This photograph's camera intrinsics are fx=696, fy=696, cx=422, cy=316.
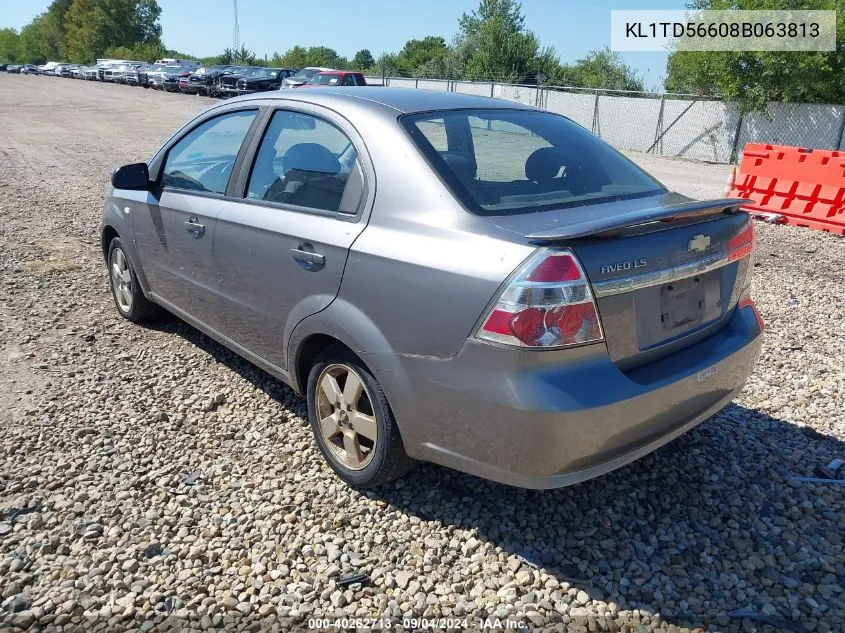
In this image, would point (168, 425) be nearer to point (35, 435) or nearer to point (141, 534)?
point (35, 435)

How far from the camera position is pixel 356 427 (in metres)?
3.11

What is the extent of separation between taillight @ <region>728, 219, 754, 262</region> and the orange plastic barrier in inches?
232

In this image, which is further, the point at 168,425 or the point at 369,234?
the point at 168,425

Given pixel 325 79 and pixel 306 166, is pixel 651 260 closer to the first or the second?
pixel 306 166

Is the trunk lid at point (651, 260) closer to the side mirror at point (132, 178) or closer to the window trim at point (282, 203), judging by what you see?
the window trim at point (282, 203)

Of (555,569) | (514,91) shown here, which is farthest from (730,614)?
(514,91)

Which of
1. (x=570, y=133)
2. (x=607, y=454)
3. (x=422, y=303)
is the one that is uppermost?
(x=570, y=133)

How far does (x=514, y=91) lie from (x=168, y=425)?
25.6 meters

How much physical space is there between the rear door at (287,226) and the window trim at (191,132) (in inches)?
3.8

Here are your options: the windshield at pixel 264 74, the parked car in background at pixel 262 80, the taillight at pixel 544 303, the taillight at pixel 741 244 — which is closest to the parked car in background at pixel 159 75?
the windshield at pixel 264 74

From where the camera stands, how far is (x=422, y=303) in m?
2.62

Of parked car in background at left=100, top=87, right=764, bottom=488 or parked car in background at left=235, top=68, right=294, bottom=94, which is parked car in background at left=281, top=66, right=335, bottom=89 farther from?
parked car in background at left=100, top=87, right=764, bottom=488

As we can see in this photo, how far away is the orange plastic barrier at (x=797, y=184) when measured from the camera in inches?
350

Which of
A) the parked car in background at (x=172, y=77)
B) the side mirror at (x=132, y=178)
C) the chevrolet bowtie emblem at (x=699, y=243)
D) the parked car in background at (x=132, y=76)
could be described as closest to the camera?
the chevrolet bowtie emblem at (x=699, y=243)
